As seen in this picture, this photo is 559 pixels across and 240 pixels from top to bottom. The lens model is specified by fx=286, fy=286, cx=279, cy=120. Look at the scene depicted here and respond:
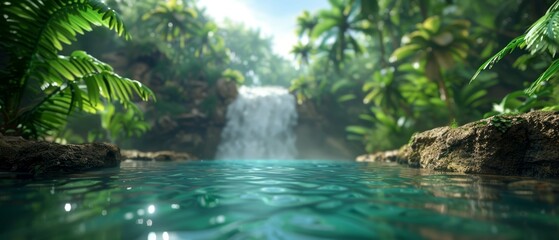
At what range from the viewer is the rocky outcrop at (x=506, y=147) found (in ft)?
14.4

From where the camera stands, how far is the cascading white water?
21.6 m

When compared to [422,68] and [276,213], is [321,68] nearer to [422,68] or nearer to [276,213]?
[422,68]

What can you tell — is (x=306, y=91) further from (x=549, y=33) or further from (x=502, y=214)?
(x=502, y=214)

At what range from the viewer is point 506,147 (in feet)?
15.9

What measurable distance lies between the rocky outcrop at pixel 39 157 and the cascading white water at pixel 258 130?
16333mm

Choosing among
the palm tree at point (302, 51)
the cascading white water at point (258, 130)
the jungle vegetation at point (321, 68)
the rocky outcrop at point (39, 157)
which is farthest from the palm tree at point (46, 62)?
the palm tree at point (302, 51)

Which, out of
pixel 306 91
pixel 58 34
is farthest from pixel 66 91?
pixel 306 91

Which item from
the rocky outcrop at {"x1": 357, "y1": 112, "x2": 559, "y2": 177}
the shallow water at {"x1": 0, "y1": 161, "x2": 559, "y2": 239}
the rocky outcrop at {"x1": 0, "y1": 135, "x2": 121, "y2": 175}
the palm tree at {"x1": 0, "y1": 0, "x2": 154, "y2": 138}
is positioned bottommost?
the shallow water at {"x1": 0, "y1": 161, "x2": 559, "y2": 239}

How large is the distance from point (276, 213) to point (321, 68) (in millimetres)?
28668

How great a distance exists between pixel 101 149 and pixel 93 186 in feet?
10.0

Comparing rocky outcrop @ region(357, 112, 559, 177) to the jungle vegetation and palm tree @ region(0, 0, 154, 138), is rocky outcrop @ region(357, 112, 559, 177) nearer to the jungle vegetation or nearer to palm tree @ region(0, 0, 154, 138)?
the jungle vegetation

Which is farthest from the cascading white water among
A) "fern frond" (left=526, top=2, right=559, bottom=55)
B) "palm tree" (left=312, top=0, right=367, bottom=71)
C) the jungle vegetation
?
"fern frond" (left=526, top=2, right=559, bottom=55)

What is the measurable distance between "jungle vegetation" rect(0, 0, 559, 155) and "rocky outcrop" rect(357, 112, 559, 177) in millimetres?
654

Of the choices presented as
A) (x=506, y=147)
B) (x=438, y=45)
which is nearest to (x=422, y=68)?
(x=438, y=45)
